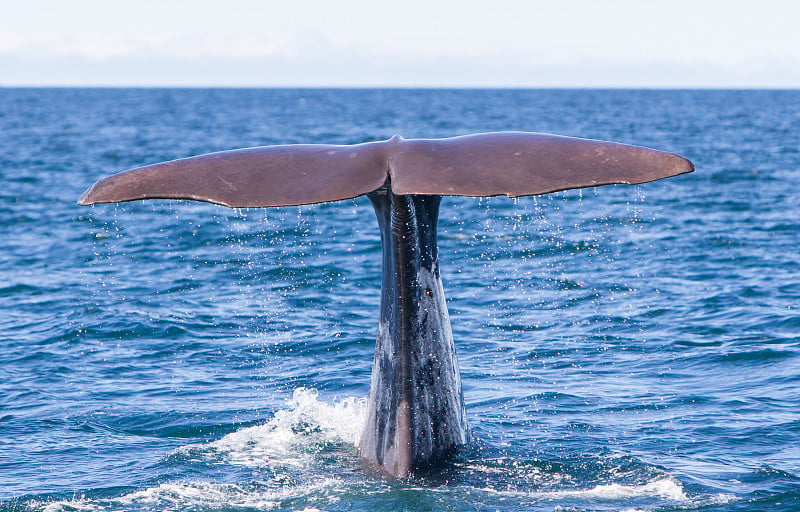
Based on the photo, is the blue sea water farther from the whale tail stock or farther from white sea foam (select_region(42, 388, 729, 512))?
the whale tail stock

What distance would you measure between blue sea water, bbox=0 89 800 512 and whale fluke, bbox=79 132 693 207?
7.68 feet

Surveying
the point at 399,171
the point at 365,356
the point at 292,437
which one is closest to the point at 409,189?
the point at 399,171

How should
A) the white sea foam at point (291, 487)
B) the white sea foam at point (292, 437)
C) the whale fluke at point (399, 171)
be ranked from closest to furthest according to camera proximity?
the whale fluke at point (399, 171), the white sea foam at point (291, 487), the white sea foam at point (292, 437)

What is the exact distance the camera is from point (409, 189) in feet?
20.8

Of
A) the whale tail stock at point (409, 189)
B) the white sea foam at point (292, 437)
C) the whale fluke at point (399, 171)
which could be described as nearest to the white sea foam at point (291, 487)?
the white sea foam at point (292, 437)

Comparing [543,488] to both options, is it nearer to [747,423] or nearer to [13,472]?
[747,423]

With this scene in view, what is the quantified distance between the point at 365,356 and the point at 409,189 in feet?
21.9

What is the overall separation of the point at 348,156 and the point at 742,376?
666 centimetres

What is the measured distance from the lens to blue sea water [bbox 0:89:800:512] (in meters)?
8.26

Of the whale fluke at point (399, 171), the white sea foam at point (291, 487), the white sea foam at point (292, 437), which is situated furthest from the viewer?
the white sea foam at point (292, 437)

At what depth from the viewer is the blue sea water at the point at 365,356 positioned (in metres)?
8.26

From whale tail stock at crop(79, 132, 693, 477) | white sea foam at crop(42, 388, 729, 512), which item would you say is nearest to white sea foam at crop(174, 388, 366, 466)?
white sea foam at crop(42, 388, 729, 512)

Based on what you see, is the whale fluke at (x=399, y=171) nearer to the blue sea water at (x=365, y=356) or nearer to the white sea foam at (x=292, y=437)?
the blue sea water at (x=365, y=356)

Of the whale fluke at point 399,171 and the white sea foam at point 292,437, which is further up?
the whale fluke at point 399,171
